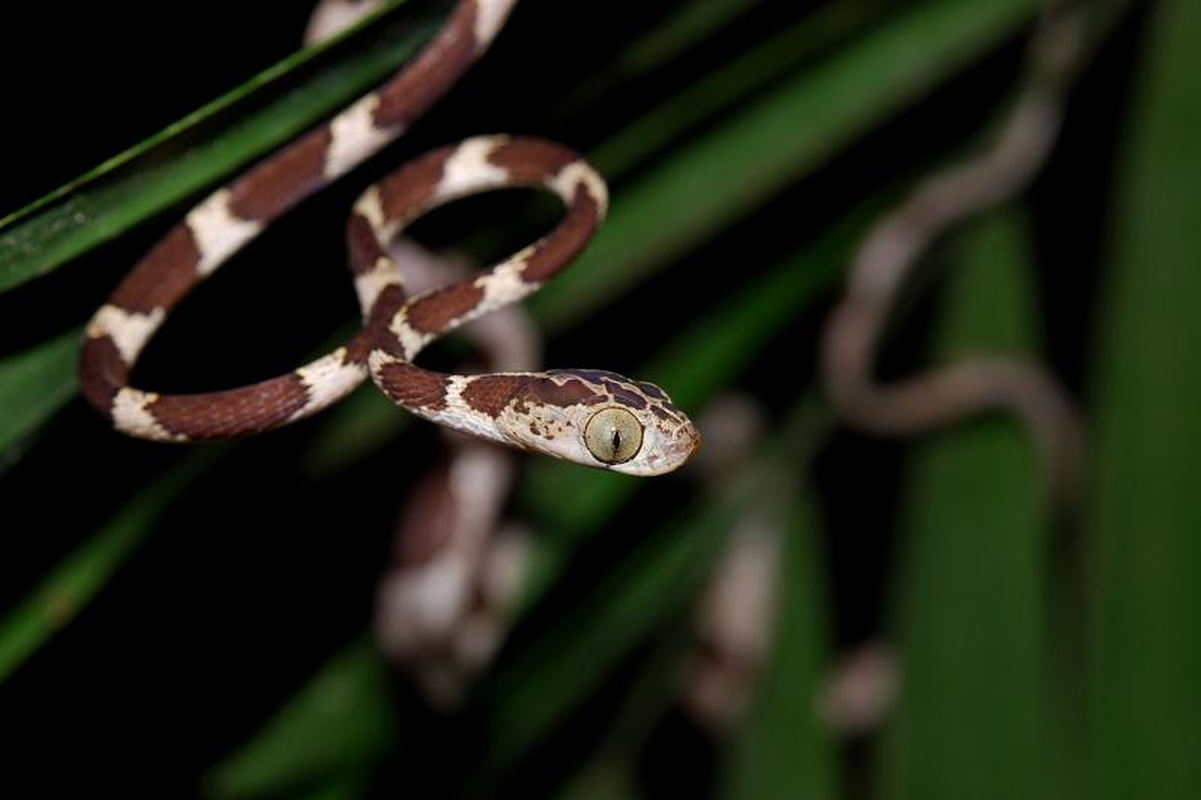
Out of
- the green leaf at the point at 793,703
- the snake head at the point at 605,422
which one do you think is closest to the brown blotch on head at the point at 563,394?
the snake head at the point at 605,422

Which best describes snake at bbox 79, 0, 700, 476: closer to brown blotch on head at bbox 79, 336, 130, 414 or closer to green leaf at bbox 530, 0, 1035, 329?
brown blotch on head at bbox 79, 336, 130, 414

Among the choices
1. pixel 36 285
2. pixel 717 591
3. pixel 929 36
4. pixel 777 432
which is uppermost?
pixel 36 285

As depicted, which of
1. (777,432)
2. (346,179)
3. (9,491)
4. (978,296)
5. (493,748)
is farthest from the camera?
(777,432)

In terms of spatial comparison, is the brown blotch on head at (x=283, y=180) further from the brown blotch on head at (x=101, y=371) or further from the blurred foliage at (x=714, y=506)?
the brown blotch on head at (x=101, y=371)

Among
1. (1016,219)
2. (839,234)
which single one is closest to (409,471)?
(839,234)

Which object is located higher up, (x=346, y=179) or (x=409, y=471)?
(x=346, y=179)

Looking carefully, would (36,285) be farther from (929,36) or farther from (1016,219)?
(1016,219)

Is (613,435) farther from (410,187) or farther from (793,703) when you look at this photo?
(793,703)
